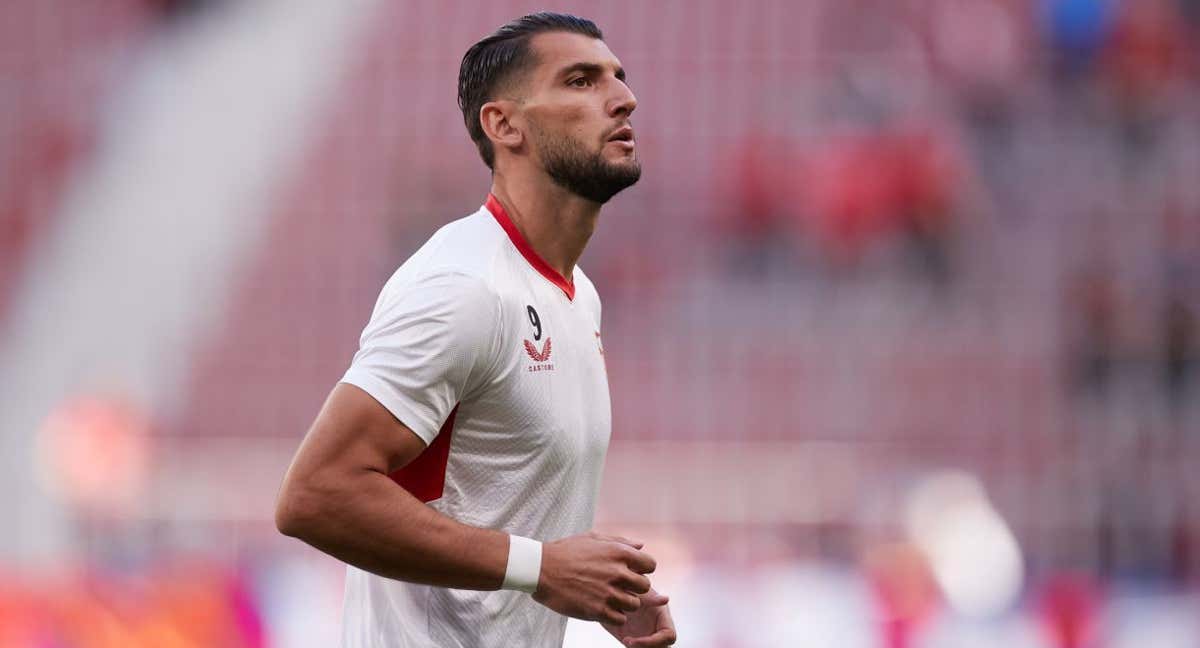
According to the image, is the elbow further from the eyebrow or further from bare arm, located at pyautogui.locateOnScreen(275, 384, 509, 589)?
the eyebrow

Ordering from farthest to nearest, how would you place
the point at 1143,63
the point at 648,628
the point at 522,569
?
the point at 1143,63, the point at 648,628, the point at 522,569

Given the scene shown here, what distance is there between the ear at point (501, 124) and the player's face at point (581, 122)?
0.10 ft

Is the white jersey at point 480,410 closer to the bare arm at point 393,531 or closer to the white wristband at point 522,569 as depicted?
the bare arm at point 393,531

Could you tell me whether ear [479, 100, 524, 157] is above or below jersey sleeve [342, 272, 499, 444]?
above

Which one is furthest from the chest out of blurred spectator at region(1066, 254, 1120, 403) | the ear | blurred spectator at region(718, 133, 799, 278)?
blurred spectator at region(718, 133, 799, 278)

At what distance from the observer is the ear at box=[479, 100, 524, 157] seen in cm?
387

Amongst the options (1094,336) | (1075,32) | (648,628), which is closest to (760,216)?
(1094,336)

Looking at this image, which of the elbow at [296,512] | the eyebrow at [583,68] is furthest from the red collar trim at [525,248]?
the elbow at [296,512]

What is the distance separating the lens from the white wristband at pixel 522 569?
130 inches

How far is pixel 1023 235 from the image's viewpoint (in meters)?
12.7

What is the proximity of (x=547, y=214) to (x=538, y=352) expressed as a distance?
0.37 m

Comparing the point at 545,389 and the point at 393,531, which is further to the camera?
the point at 545,389

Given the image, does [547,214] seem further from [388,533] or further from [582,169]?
[388,533]

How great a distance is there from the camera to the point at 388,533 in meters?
3.23
